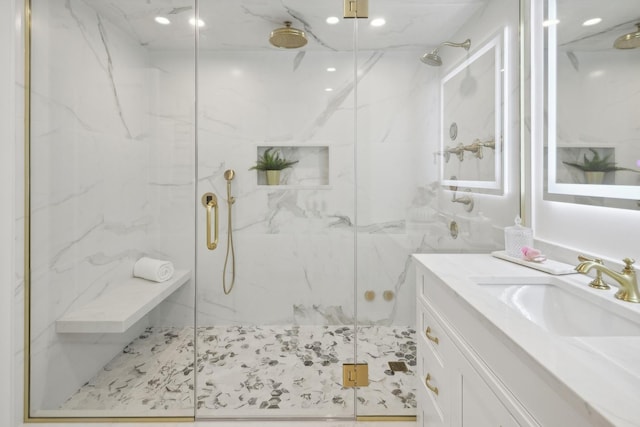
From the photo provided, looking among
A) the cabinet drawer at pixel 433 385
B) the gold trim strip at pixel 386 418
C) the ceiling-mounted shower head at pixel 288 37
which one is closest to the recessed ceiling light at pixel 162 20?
the ceiling-mounted shower head at pixel 288 37

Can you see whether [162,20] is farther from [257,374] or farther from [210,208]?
[257,374]

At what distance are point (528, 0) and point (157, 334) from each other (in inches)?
98.9

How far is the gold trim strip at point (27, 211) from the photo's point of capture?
1.77 meters

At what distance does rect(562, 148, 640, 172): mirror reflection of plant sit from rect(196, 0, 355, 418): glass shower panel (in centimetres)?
97

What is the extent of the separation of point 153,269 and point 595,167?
6.58ft

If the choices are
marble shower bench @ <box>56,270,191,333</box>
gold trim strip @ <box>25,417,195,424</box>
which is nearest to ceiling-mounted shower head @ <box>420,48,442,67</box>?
marble shower bench @ <box>56,270,191,333</box>

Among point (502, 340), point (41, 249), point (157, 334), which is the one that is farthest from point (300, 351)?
point (41, 249)

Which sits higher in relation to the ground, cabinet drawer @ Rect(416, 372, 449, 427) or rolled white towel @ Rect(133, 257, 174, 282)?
rolled white towel @ Rect(133, 257, 174, 282)

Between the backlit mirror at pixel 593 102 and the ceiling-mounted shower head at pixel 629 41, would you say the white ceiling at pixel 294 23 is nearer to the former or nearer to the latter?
the backlit mirror at pixel 593 102

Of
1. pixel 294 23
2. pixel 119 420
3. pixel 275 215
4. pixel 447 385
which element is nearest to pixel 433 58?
pixel 294 23

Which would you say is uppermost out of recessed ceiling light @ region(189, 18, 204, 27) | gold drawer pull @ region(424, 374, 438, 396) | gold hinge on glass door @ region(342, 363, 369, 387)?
recessed ceiling light @ region(189, 18, 204, 27)

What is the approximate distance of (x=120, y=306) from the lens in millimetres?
1803

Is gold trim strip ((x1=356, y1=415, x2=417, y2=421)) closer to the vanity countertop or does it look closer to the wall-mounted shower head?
the vanity countertop

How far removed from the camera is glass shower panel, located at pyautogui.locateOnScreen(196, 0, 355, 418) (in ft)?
5.94
